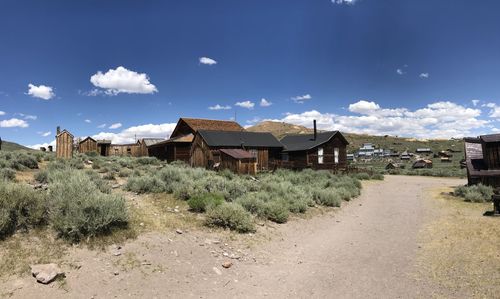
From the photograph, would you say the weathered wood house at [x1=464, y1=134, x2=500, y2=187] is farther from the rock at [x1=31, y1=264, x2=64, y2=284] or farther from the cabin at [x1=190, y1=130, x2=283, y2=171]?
the rock at [x1=31, y1=264, x2=64, y2=284]

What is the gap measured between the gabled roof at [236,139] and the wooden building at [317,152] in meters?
1.90

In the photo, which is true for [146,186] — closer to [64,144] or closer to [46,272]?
[46,272]

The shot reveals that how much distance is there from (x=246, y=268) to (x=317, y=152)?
92.2 feet

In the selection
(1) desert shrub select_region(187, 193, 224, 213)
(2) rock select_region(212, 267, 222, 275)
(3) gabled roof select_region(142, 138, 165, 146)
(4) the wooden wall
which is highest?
(3) gabled roof select_region(142, 138, 165, 146)

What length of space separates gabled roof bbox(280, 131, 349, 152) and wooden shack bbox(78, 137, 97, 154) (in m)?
27.0

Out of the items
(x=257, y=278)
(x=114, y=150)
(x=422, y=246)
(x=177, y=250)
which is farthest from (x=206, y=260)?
(x=114, y=150)

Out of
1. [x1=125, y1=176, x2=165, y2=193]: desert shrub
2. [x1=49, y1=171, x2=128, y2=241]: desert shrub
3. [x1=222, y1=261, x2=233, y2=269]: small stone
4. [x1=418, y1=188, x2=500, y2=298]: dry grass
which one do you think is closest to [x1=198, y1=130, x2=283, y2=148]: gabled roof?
[x1=125, y1=176, x2=165, y2=193]: desert shrub

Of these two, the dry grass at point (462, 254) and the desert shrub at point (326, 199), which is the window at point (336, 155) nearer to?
the desert shrub at point (326, 199)

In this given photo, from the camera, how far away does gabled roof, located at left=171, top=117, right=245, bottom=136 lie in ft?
119

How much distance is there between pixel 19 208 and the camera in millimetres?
6508

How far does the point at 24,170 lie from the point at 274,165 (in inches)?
831

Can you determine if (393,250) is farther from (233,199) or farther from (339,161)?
(339,161)

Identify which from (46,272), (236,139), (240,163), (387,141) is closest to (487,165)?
(240,163)

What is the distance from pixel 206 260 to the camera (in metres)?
6.70
